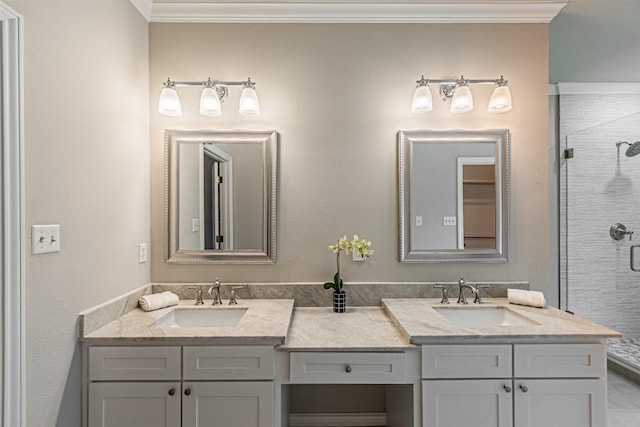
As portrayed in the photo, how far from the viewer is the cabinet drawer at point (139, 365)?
1.56 m

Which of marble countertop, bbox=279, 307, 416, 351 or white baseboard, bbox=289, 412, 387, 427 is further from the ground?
marble countertop, bbox=279, 307, 416, 351

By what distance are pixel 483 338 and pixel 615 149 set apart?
2.67m

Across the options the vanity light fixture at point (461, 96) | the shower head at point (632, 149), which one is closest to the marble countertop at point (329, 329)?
the vanity light fixture at point (461, 96)

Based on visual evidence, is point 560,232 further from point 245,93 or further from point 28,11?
point 28,11

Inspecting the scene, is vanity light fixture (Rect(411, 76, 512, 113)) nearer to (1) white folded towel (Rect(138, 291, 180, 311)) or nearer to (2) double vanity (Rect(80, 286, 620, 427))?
(2) double vanity (Rect(80, 286, 620, 427))

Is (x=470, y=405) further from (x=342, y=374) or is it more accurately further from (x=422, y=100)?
(x=422, y=100)

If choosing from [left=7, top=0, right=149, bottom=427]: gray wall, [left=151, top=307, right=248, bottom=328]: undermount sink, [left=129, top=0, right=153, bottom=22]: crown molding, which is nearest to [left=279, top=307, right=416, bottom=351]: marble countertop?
[left=151, top=307, right=248, bottom=328]: undermount sink

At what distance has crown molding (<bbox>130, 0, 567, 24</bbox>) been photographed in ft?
7.06

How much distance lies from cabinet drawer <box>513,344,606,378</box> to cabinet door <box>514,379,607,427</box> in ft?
0.11

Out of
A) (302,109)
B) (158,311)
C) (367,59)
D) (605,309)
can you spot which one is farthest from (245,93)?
(605,309)

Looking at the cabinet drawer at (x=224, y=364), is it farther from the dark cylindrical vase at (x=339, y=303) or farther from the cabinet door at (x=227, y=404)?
the dark cylindrical vase at (x=339, y=303)

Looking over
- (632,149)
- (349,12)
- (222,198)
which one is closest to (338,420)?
(222,198)

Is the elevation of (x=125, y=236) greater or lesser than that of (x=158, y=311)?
greater

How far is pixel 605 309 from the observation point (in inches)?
129
